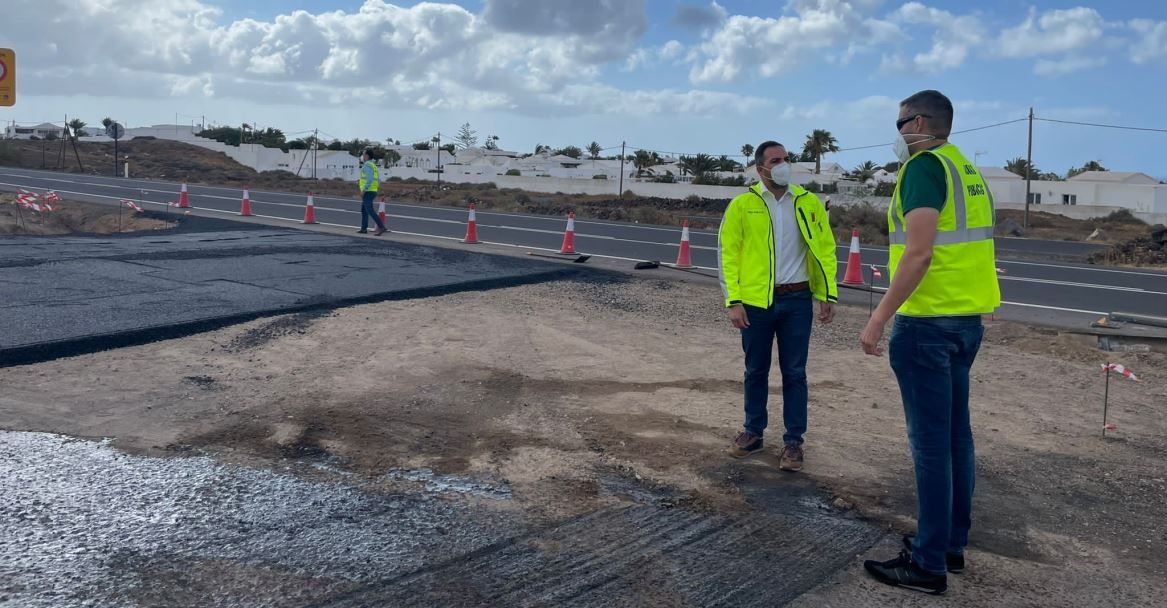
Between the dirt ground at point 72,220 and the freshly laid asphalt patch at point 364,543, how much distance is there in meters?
16.0

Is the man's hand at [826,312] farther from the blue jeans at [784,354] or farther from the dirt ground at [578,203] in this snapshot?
the dirt ground at [578,203]

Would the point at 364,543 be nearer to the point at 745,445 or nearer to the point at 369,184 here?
the point at 745,445

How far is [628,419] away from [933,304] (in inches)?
103

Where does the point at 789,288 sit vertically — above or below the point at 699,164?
below

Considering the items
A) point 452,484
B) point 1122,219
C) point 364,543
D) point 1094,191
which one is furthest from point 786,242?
point 1094,191

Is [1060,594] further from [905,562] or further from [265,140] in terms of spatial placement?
[265,140]

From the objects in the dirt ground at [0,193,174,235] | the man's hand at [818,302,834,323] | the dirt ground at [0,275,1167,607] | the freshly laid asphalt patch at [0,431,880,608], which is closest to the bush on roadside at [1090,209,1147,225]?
the dirt ground at [0,275,1167,607]

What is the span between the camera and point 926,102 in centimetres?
402

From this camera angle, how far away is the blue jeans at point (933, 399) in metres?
3.87

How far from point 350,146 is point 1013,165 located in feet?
213

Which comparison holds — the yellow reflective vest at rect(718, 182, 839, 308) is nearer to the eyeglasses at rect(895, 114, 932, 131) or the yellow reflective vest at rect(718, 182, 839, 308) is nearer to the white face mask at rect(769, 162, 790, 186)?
the white face mask at rect(769, 162, 790, 186)

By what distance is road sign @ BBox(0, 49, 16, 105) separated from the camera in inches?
487

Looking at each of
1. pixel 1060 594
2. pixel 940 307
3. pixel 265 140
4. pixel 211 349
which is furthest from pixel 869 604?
pixel 265 140

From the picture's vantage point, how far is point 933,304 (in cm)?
388
